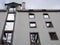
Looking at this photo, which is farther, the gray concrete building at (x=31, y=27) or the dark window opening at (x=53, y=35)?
the dark window opening at (x=53, y=35)

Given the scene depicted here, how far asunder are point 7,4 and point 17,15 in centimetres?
534

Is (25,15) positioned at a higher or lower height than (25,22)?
higher

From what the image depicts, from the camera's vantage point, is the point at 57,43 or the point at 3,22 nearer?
the point at 57,43

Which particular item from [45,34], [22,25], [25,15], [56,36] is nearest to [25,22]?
[22,25]

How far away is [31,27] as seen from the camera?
17.7 meters

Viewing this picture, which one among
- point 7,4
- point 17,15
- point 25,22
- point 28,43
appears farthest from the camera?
point 7,4

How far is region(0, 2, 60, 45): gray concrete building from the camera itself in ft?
50.2

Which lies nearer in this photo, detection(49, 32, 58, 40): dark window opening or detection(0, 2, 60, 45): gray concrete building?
detection(0, 2, 60, 45): gray concrete building

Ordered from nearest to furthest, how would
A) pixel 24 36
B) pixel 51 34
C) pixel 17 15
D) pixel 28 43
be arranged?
pixel 28 43, pixel 24 36, pixel 51 34, pixel 17 15

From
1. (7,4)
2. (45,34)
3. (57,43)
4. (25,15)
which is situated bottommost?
(57,43)

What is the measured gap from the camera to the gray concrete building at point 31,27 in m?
15.3

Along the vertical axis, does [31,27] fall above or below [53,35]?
above

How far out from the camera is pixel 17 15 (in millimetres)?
20406

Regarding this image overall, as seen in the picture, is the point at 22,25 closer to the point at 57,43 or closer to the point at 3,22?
the point at 3,22
